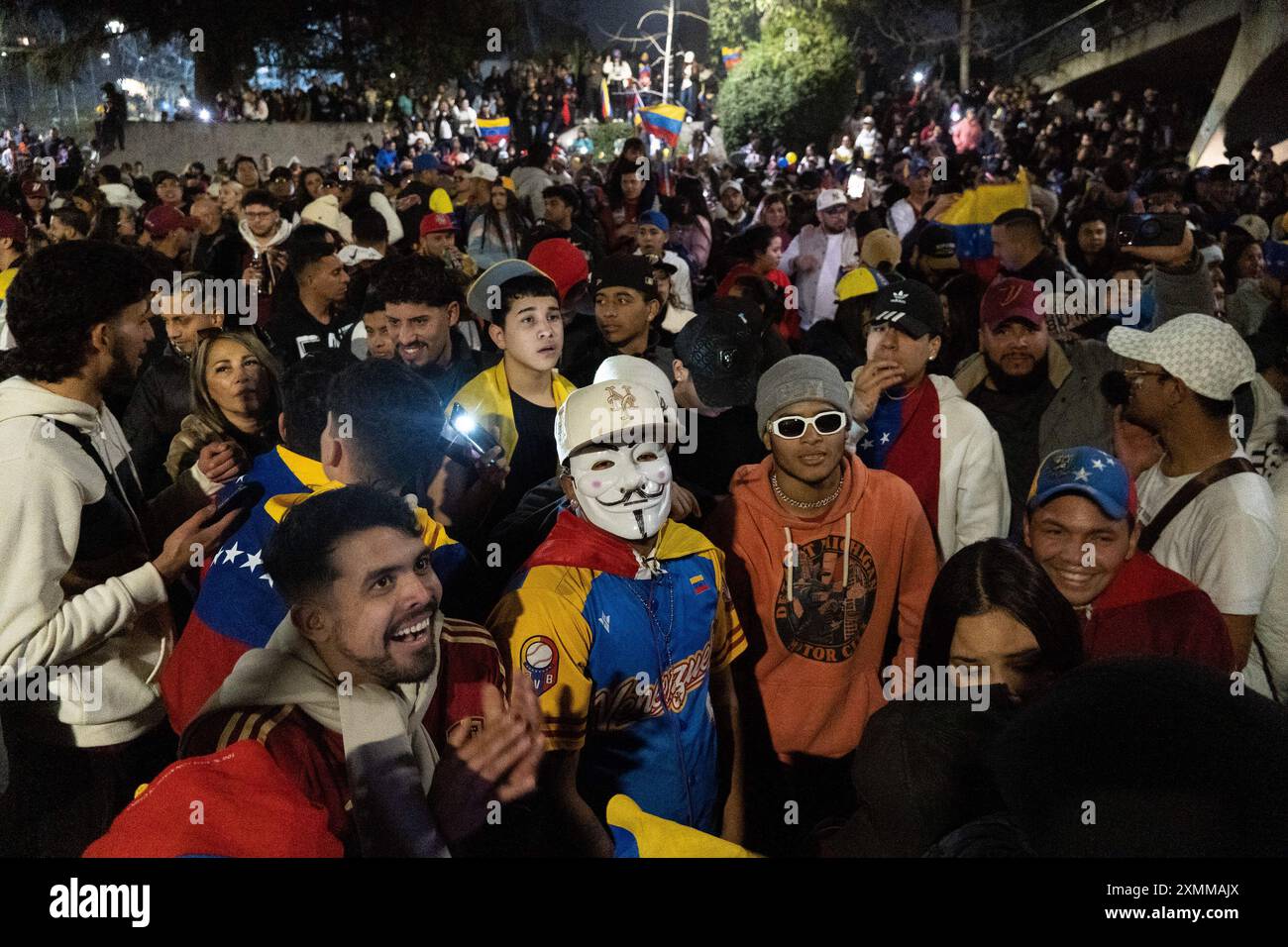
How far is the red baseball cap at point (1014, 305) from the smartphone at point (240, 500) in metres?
2.72

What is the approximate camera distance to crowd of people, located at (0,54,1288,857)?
1.71 meters

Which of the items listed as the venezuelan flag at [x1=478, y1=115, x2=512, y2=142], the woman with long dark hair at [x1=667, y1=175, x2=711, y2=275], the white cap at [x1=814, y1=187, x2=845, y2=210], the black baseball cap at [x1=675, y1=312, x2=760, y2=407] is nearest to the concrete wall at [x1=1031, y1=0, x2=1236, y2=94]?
the venezuelan flag at [x1=478, y1=115, x2=512, y2=142]

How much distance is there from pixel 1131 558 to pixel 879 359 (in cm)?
126

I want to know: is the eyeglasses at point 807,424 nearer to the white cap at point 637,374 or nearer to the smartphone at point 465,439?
the white cap at point 637,374

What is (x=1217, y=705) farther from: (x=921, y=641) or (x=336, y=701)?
(x=921, y=641)

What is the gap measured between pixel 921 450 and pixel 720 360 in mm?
863

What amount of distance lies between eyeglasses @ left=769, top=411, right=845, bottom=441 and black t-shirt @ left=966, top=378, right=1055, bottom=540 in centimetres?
115

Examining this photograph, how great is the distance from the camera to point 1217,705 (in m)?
Result: 1.06

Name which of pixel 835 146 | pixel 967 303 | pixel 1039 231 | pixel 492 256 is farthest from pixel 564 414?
pixel 835 146

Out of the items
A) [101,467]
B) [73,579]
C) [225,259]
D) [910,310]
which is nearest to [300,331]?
[225,259]

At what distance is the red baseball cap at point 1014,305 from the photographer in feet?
13.1

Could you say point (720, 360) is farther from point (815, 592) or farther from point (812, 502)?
point (815, 592)

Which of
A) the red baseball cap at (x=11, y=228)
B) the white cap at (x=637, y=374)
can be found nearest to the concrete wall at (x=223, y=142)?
the red baseball cap at (x=11, y=228)

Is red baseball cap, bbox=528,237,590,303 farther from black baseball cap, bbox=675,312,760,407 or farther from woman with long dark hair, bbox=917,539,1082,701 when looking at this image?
woman with long dark hair, bbox=917,539,1082,701
